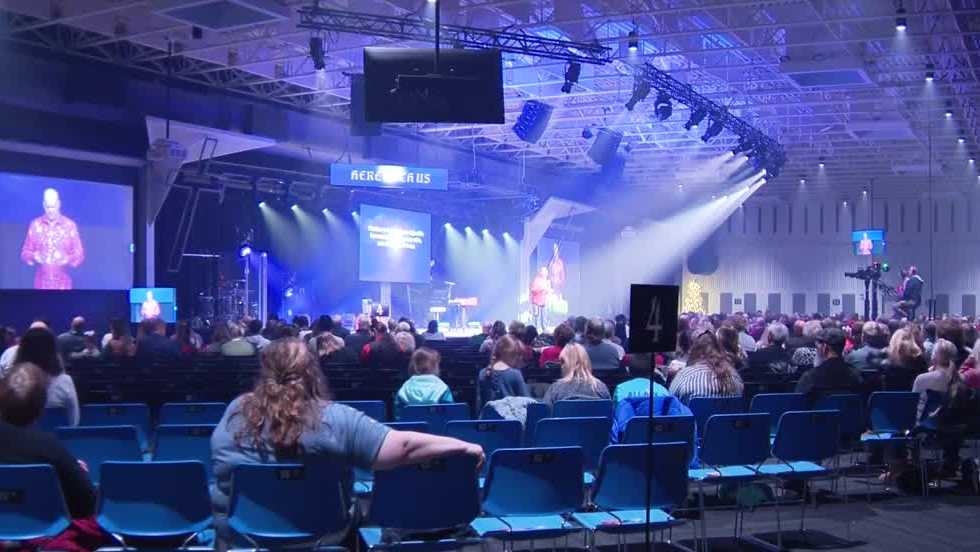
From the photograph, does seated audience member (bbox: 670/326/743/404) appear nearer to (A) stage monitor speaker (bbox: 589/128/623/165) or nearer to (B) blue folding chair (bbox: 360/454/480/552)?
(B) blue folding chair (bbox: 360/454/480/552)

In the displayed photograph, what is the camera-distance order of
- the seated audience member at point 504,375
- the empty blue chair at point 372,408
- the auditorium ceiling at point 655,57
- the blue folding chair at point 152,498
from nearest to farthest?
the blue folding chair at point 152,498, the empty blue chair at point 372,408, the seated audience member at point 504,375, the auditorium ceiling at point 655,57

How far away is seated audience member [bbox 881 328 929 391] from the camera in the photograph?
8.84 metres

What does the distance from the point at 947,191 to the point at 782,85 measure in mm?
17352

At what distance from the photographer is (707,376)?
678cm

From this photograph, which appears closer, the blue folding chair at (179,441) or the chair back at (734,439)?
the blue folding chair at (179,441)

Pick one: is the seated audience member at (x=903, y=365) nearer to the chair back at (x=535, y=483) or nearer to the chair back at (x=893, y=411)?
the chair back at (x=893, y=411)

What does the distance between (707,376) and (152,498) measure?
409 centimetres

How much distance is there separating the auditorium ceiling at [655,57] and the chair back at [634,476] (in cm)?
909

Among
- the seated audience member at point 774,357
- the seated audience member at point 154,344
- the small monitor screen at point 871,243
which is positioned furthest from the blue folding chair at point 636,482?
the small monitor screen at point 871,243

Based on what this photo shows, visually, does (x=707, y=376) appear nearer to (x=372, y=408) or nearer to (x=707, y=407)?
(x=707, y=407)

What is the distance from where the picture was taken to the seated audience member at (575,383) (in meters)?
6.90

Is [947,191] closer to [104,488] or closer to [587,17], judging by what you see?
[587,17]

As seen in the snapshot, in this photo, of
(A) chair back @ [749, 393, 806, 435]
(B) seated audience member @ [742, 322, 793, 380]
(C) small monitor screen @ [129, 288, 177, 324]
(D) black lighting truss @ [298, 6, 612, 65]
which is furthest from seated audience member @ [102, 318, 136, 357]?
(A) chair back @ [749, 393, 806, 435]

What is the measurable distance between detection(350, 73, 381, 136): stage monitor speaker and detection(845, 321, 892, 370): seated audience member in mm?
7876
